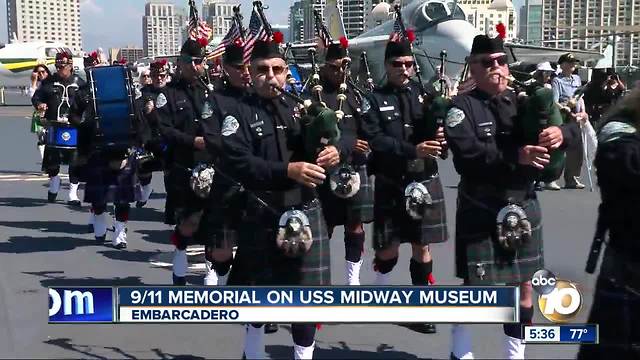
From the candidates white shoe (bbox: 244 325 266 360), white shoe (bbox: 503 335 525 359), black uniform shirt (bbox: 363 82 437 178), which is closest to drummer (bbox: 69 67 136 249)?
black uniform shirt (bbox: 363 82 437 178)

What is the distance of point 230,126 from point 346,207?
214 centimetres

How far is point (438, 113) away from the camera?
4.89 m

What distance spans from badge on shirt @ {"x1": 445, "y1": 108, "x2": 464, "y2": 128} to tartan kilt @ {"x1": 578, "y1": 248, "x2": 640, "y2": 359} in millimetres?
1223

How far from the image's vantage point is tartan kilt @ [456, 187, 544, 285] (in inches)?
162

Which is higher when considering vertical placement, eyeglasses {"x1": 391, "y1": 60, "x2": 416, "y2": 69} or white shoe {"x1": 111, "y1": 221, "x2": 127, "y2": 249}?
eyeglasses {"x1": 391, "y1": 60, "x2": 416, "y2": 69}

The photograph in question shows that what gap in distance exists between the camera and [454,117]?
4070mm

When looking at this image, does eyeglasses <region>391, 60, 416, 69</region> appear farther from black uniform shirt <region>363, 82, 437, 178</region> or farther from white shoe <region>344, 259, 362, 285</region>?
white shoe <region>344, 259, 362, 285</region>

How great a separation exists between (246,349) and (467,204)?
1.41m

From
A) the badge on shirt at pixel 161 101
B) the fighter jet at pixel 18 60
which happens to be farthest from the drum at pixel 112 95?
the fighter jet at pixel 18 60

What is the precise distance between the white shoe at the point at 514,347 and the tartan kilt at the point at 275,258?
3.27ft

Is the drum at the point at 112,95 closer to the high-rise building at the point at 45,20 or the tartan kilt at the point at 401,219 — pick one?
the tartan kilt at the point at 401,219

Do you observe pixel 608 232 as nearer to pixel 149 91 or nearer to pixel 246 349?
pixel 246 349

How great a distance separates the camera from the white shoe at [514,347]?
162 inches

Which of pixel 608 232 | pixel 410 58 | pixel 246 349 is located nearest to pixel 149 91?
pixel 410 58
